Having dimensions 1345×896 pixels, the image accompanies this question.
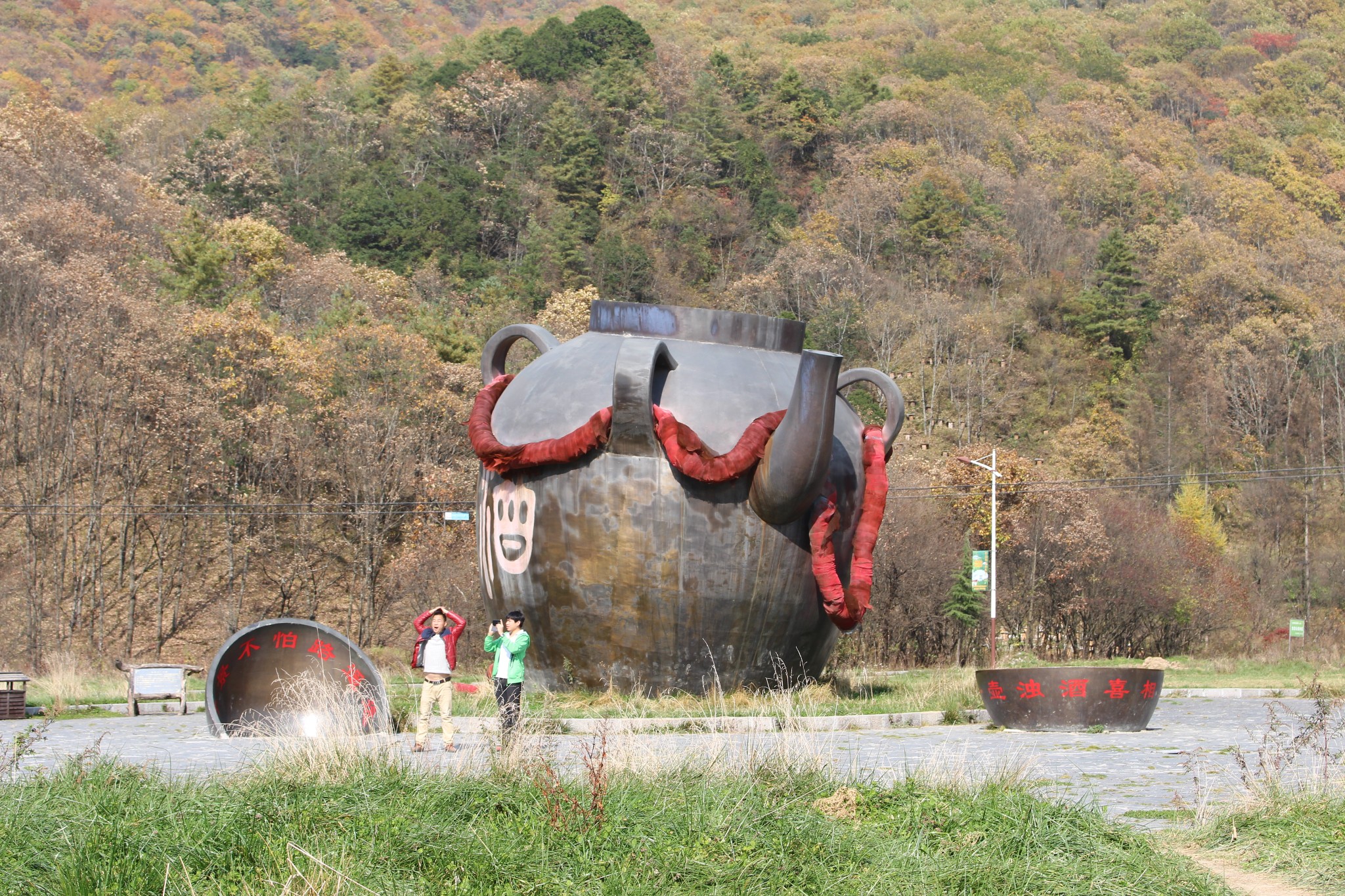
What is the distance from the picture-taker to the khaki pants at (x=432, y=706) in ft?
39.7

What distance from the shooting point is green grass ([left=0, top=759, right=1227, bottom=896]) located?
22.4 feet

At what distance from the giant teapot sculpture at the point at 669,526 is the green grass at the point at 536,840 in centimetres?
674

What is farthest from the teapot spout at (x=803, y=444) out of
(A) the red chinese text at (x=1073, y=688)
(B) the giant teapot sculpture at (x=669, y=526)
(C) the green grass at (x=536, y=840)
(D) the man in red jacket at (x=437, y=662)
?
(C) the green grass at (x=536, y=840)

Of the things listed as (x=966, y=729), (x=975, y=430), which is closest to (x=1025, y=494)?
(x=975, y=430)

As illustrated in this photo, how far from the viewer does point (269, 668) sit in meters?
14.6

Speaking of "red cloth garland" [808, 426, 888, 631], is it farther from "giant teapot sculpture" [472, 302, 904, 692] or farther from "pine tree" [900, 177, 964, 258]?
"pine tree" [900, 177, 964, 258]

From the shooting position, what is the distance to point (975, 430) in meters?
65.9

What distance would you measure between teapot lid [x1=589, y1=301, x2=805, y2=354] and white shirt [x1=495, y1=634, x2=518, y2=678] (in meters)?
5.38

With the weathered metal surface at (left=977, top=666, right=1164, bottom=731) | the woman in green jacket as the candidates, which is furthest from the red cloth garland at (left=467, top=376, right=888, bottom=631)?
the woman in green jacket

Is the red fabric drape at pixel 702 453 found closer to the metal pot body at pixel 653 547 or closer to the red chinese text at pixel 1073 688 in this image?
the metal pot body at pixel 653 547

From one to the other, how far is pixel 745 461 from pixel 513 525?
280 centimetres

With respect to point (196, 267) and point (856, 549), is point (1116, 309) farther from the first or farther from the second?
point (856, 549)

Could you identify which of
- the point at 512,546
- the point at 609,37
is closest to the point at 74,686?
the point at 512,546

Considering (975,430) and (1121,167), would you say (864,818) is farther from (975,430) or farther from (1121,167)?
(1121,167)
